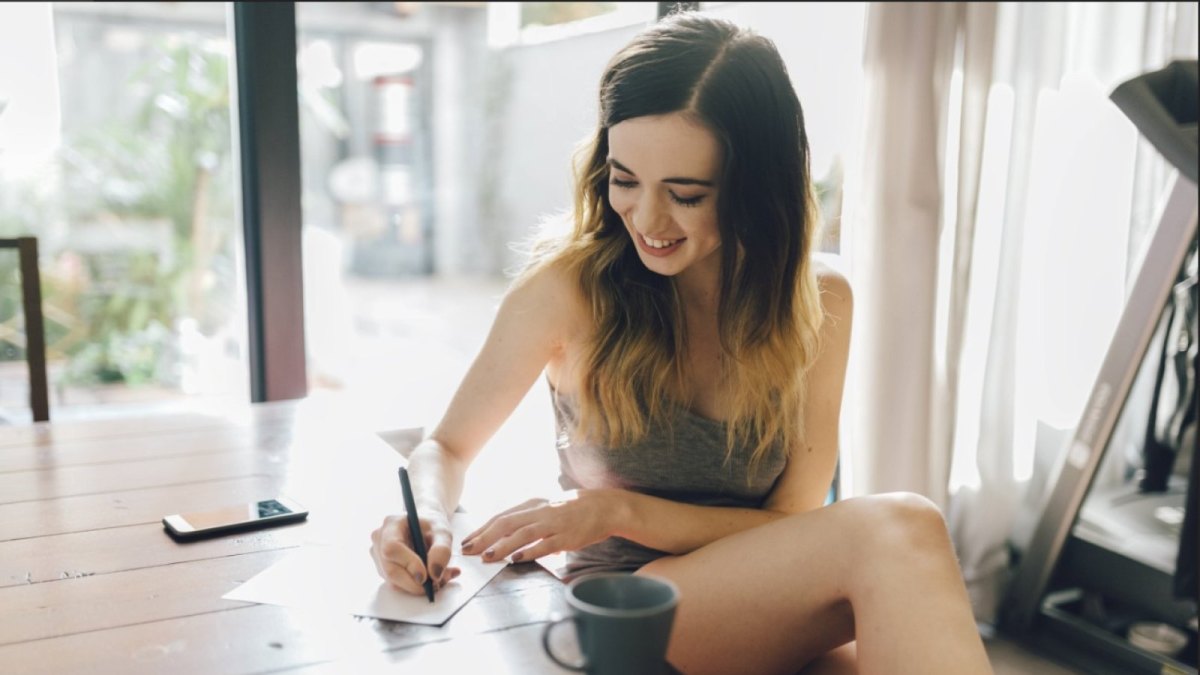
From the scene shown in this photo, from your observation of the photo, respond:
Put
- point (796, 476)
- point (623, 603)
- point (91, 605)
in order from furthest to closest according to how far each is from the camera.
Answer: point (796, 476) → point (91, 605) → point (623, 603)

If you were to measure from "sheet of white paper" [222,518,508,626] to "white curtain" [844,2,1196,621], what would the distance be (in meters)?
1.68

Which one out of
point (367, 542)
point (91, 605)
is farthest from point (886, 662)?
point (91, 605)

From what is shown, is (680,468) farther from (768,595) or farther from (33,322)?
(33,322)

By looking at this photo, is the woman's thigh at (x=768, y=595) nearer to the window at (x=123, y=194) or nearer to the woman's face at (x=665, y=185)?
the woman's face at (x=665, y=185)

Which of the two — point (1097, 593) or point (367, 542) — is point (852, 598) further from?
point (1097, 593)

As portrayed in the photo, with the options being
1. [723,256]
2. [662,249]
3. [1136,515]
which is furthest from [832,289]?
[1136,515]

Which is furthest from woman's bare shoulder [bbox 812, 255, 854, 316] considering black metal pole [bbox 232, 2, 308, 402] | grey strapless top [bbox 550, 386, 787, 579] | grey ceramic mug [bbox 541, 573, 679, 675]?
black metal pole [bbox 232, 2, 308, 402]

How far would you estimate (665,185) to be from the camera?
4.04ft

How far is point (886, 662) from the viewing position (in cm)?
101

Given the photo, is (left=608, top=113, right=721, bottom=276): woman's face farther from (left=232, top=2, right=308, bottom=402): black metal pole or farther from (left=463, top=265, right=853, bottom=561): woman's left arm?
(left=232, top=2, right=308, bottom=402): black metal pole

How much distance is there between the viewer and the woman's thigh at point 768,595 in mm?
1152

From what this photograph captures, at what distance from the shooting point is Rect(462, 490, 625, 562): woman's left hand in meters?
1.07

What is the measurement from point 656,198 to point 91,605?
2.40 feet

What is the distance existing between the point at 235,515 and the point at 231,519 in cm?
2
